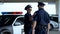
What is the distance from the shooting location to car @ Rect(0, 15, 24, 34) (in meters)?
11.6

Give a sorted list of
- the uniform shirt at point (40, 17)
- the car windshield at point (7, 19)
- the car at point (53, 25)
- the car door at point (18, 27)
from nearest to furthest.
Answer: the uniform shirt at point (40, 17) → the car door at point (18, 27) → the car windshield at point (7, 19) → the car at point (53, 25)

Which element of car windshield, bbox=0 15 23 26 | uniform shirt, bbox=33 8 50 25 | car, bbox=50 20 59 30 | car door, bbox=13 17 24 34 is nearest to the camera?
uniform shirt, bbox=33 8 50 25

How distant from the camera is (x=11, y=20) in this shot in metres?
11.9

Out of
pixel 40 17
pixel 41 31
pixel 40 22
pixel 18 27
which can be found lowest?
pixel 18 27

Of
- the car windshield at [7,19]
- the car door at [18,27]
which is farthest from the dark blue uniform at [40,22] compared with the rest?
the car windshield at [7,19]

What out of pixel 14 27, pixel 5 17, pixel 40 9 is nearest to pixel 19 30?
pixel 14 27

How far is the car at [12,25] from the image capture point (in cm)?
1163

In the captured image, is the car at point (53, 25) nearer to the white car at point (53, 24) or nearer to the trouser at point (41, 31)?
the white car at point (53, 24)

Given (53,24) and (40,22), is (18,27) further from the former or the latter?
(40,22)

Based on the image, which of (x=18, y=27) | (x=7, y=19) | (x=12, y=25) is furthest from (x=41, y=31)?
(x=7, y=19)

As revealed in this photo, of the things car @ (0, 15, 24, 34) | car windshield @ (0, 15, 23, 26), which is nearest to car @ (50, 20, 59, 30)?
car @ (0, 15, 24, 34)

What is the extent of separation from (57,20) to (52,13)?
0.51 m

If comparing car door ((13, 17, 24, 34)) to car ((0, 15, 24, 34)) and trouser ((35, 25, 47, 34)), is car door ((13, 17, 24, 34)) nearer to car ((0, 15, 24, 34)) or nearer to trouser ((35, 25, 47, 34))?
car ((0, 15, 24, 34))

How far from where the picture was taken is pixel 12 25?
11.7 metres
